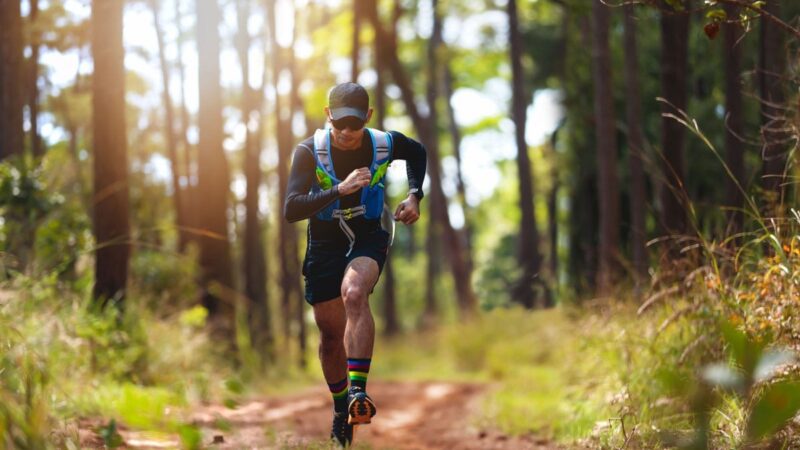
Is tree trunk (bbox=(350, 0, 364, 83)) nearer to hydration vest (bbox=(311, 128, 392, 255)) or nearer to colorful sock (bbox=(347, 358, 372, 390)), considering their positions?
hydration vest (bbox=(311, 128, 392, 255))

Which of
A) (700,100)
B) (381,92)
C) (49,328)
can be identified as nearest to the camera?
(49,328)

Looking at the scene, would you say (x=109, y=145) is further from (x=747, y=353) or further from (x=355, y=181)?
(x=747, y=353)

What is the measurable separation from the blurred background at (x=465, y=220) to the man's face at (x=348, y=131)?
79 cm

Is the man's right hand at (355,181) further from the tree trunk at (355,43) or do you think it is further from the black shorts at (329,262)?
the tree trunk at (355,43)

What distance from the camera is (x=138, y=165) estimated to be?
112 ft

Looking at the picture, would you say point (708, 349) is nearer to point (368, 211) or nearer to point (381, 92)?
point (368, 211)

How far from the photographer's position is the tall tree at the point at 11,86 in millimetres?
15352

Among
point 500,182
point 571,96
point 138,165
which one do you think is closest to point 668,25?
point 571,96

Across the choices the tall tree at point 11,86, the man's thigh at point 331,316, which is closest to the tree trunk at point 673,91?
the man's thigh at point 331,316

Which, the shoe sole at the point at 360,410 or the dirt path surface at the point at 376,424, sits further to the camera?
the dirt path surface at the point at 376,424

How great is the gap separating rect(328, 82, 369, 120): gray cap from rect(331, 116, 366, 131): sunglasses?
0.8 inches

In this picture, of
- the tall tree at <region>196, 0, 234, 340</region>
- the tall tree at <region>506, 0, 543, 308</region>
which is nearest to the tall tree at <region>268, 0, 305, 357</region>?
the tall tree at <region>506, 0, 543, 308</region>

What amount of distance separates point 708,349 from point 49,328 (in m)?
5.47

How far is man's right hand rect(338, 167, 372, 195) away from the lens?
6055 mm
